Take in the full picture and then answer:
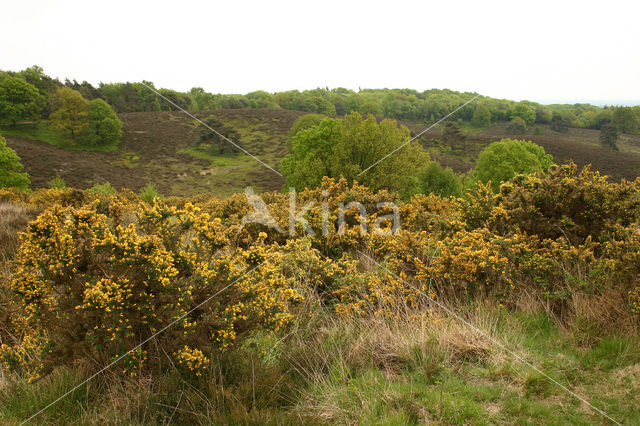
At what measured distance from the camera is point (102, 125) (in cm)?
6062

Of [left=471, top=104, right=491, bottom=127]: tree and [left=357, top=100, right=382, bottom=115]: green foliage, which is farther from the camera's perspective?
[left=357, top=100, right=382, bottom=115]: green foliage

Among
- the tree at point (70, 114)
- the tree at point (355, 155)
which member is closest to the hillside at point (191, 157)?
the tree at point (70, 114)

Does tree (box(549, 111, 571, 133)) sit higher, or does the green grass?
tree (box(549, 111, 571, 133))

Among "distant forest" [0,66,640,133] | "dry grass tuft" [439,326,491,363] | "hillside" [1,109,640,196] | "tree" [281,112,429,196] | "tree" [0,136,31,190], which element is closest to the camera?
"dry grass tuft" [439,326,491,363]

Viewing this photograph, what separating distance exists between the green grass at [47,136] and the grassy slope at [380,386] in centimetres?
6681

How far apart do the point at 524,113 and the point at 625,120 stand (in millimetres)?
21250

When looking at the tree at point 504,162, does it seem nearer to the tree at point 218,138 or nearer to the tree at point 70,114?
the tree at point 218,138

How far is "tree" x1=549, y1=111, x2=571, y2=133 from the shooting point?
83.8 metres

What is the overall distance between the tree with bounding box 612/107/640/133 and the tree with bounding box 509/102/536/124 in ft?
56.2

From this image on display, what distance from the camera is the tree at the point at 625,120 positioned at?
271 feet

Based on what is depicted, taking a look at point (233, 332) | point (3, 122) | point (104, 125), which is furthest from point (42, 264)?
point (3, 122)

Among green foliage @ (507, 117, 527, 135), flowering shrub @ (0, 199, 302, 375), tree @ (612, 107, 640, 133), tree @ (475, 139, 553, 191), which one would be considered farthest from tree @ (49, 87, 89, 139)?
tree @ (612, 107, 640, 133)

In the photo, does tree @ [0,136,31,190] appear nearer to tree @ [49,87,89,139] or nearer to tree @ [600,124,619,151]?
tree @ [49,87,89,139]

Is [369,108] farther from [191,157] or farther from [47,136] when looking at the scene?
[47,136]
